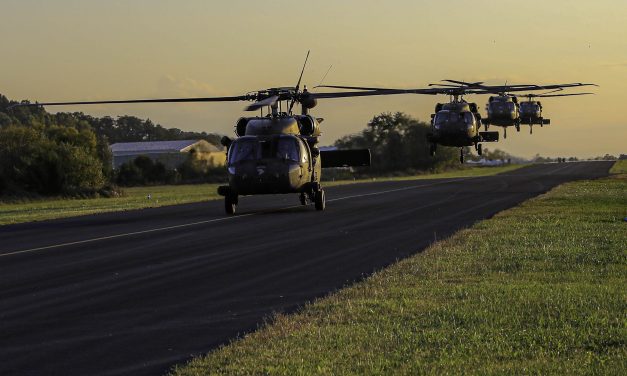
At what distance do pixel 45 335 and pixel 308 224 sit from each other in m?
16.6

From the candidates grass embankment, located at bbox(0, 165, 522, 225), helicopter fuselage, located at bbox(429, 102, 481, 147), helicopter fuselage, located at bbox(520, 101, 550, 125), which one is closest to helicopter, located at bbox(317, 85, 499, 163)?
helicopter fuselage, located at bbox(429, 102, 481, 147)

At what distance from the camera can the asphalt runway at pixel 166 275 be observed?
9820 mm

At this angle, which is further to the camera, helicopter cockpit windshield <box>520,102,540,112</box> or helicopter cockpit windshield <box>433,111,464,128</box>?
helicopter cockpit windshield <box>520,102,540,112</box>

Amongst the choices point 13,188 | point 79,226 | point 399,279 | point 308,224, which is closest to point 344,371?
point 399,279

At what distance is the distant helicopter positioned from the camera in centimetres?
3045

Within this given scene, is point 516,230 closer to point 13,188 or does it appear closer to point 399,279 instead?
point 399,279

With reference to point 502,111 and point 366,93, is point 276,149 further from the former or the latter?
point 502,111

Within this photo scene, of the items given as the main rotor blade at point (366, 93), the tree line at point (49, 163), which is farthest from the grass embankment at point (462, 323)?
the tree line at point (49, 163)

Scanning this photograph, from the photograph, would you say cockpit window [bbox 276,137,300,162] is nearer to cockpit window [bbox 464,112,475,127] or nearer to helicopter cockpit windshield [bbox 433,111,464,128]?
helicopter cockpit windshield [bbox 433,111,464,128]

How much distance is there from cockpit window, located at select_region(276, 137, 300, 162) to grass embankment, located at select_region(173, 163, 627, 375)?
13316mm

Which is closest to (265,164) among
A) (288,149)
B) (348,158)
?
(288,149)

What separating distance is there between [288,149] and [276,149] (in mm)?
393

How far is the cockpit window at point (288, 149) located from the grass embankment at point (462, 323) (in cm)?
1332

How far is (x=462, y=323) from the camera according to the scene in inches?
416
